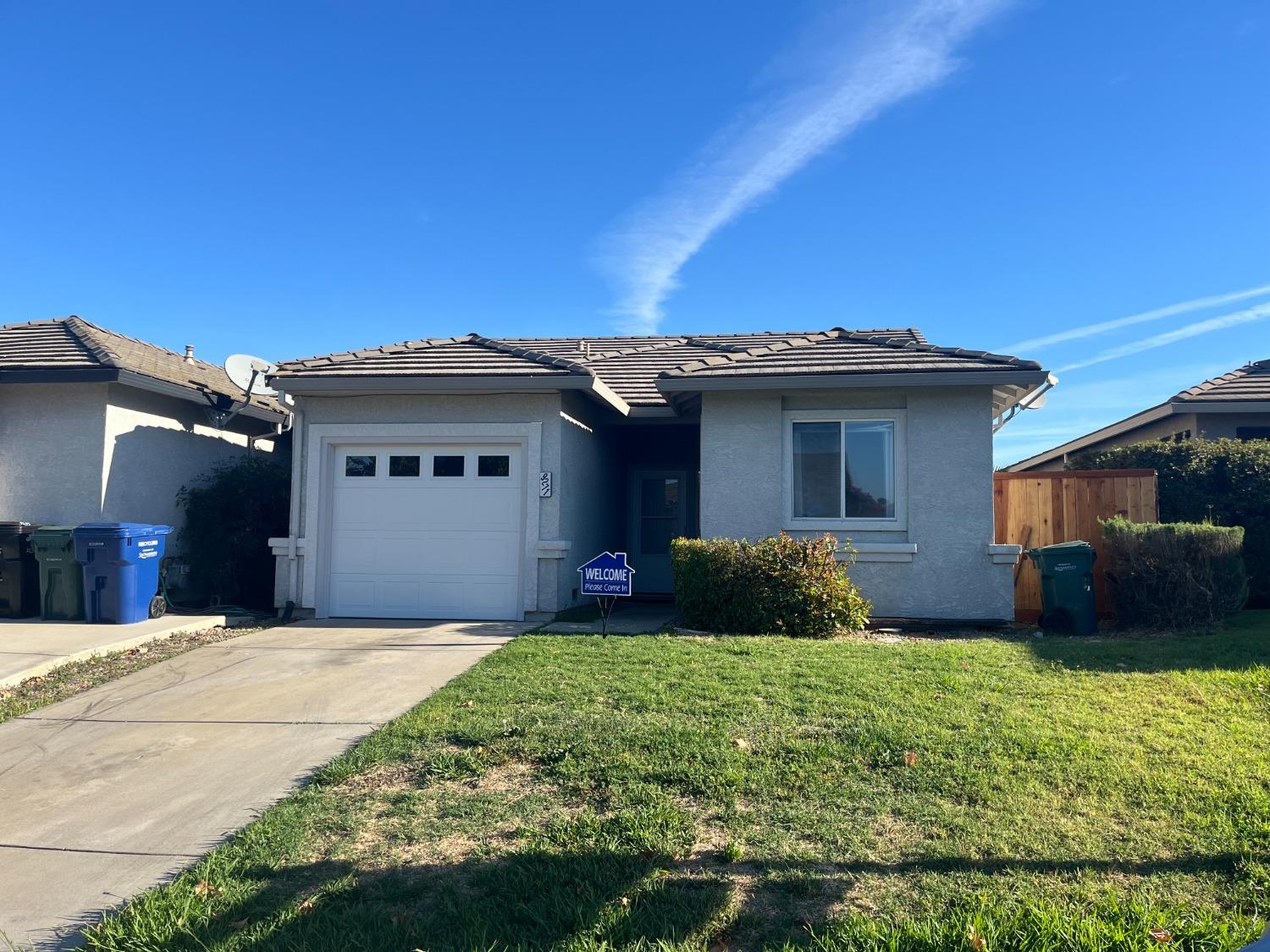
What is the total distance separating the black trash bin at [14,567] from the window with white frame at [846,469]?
940cm

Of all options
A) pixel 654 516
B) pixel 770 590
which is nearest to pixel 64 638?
pixel 770 590

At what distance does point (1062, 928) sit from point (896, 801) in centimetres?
122

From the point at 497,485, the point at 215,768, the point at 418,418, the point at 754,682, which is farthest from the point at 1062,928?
the point at 418,418

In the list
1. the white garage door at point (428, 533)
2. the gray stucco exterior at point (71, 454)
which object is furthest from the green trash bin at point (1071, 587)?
the gray stucco exterior at point (71, 454)

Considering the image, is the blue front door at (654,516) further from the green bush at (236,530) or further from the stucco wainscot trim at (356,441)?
the green bush at (236,530)

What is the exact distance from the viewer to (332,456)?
1132 centimetres

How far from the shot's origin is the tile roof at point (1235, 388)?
1431 cm

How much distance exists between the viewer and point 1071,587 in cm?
1001

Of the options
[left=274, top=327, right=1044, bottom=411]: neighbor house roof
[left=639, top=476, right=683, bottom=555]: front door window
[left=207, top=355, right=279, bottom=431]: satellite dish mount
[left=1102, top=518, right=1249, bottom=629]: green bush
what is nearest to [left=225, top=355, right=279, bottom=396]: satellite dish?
[left=207, top=355, right=279, bottom=431]: satellite dish mount

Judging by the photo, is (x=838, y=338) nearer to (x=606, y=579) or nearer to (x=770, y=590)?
(x=770, y=590)

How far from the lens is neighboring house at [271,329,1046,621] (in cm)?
1051

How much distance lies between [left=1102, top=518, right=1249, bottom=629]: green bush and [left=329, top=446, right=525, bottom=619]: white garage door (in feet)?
23.5

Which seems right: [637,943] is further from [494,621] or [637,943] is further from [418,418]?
[418,418]

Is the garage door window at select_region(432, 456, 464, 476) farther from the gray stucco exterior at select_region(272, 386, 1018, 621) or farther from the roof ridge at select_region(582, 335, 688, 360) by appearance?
the roof ridge at select_region(582, 335, 688, 360)
